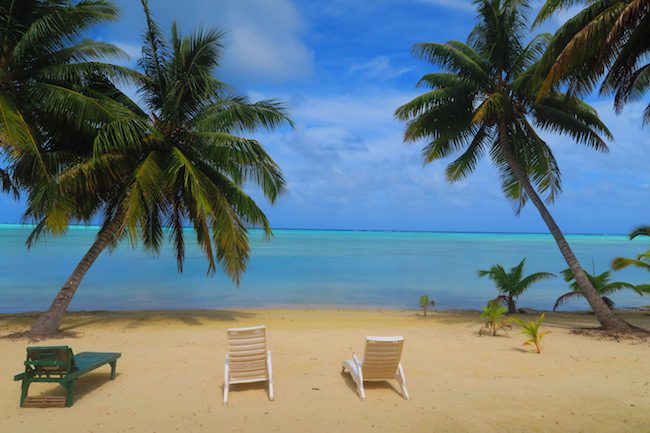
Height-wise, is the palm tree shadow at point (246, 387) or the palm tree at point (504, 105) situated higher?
the palm tree at point (504, 105)

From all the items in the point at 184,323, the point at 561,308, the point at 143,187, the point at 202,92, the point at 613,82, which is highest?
the point at 613,82

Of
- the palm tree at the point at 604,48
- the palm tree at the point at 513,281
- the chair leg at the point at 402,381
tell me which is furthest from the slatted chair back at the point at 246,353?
the palm tree at the point at 513,281

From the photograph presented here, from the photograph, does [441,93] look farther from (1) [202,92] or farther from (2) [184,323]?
(2) [184,323]

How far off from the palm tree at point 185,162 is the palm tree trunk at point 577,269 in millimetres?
6331

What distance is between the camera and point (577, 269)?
11000mm

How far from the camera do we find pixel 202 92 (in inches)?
443

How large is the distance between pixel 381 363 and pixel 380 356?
0.11 m

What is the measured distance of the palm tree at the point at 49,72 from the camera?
923cm

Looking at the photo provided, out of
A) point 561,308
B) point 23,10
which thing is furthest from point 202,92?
point 561,308

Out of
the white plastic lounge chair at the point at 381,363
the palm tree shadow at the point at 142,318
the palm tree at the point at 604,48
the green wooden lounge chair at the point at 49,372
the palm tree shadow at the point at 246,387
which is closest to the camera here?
the green wooden lounge chair at the point at 49,372

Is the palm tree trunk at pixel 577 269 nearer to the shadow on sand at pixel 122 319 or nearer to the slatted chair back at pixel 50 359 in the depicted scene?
the shadow on sand at pixel 122 319

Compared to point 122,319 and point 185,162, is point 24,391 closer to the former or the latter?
point 185,162

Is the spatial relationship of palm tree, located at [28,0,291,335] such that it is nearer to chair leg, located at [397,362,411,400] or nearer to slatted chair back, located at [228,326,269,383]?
slatted chair back, located at [228,326,269,383]

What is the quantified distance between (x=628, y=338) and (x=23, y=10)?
14731 mm
